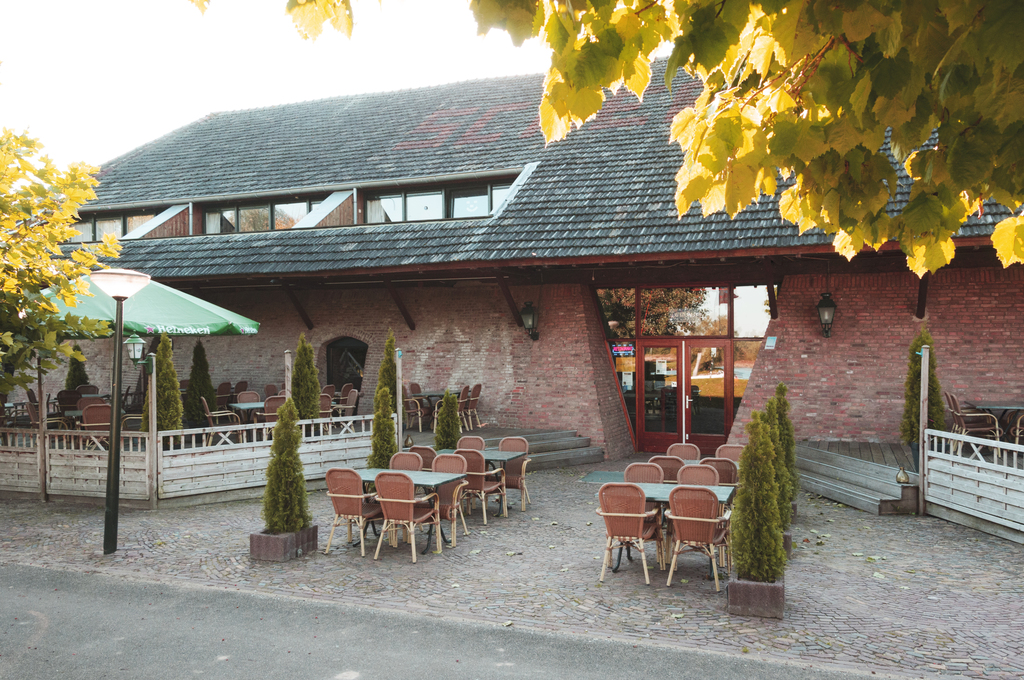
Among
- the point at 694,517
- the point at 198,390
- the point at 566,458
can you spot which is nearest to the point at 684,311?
the point at 566,458

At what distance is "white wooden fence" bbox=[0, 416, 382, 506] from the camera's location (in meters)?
9.98

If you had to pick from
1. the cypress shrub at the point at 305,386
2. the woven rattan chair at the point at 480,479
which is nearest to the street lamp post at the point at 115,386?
the woven rattan chair at the point at 480,479

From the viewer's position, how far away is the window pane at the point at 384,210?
17.2 m

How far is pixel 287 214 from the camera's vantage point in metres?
18.4

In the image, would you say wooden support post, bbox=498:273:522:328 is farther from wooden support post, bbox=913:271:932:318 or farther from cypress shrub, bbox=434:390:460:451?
wooden support post, bbox=913:271:932:318

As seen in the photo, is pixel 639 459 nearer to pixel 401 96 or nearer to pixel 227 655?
pixel 227 655

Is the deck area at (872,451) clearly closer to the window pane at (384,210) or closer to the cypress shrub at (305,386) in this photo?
the cypress shrub at (305,386)

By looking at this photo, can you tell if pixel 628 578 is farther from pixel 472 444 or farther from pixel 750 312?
pixel 750 312

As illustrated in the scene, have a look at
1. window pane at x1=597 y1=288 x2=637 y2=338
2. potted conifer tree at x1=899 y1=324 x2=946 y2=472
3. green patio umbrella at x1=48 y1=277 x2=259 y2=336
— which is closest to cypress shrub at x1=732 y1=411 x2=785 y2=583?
potted conifer tree at x1=899 y1=324 x2=946 y2=472

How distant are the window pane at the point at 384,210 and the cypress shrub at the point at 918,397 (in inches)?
447

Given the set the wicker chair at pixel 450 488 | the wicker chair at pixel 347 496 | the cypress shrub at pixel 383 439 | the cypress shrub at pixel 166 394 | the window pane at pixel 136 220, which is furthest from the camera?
the window pane at pixel 136 220

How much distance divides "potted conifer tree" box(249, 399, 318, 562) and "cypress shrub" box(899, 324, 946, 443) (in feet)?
28.1

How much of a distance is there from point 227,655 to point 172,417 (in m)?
6.78

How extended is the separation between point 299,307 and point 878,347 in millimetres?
12358
